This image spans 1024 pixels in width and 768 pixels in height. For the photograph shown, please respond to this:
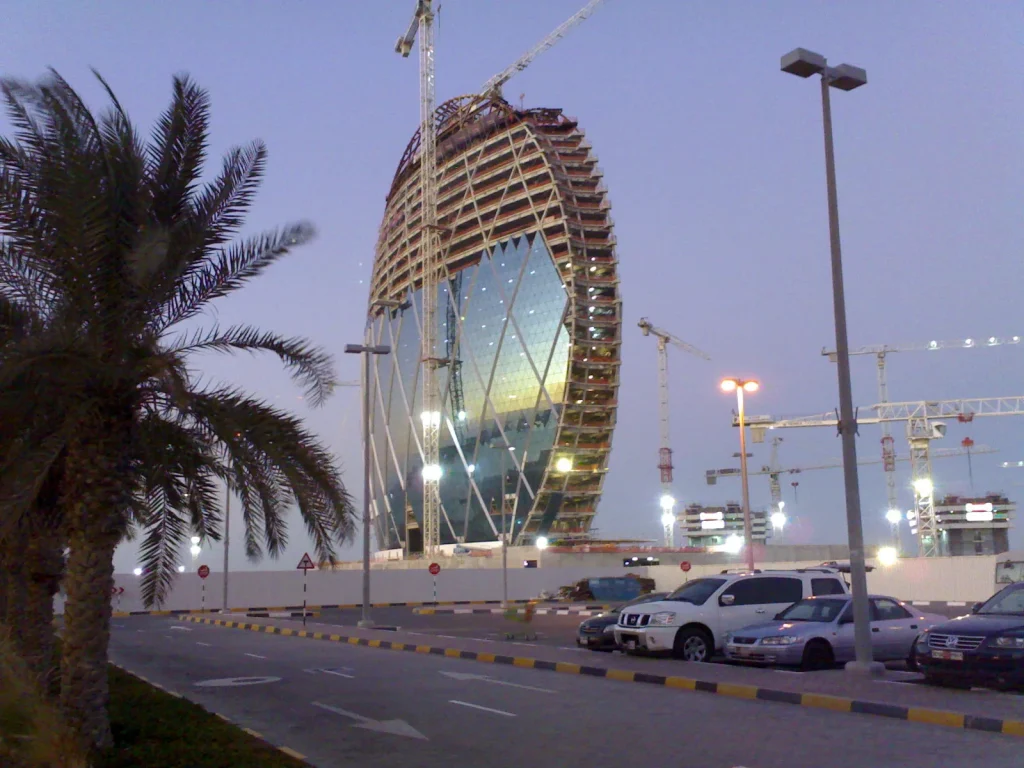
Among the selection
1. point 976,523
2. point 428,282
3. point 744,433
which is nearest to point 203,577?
point 744,433

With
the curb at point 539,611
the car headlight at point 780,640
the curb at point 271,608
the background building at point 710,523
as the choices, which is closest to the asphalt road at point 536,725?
the car headlight at point 780,640

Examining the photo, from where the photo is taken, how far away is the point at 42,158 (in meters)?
9.47

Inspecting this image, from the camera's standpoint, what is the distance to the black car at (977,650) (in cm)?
A: 1225

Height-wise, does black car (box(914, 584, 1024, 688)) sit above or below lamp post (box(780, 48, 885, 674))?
below

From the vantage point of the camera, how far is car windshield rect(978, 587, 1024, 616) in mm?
13617

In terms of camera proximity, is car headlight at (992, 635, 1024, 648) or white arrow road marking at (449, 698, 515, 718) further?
car headlight at (992, 635, 1024, 648)

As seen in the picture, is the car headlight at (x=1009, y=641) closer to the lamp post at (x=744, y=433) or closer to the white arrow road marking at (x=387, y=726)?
the white arrow road marking at (x=387, y=726)

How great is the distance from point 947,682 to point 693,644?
5.38 meters

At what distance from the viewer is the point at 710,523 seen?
173000 mm

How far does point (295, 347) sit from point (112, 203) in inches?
91.7

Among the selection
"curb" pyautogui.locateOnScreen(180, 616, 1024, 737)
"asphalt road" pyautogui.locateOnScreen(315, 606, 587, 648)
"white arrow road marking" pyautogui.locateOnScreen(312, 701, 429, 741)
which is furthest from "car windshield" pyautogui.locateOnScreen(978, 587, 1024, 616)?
"asphalt road" pyautogui.locateOnScreen(315, 606, 587, 648)

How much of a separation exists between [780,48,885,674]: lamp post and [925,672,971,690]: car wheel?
1116 millimetres

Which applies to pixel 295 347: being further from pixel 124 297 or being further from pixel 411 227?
pixel 411 227

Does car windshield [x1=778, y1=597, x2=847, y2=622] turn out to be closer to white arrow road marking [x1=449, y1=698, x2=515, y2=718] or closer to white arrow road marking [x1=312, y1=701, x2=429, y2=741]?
white arrow road marking [x1=449, y1=698, x2=515, y2=718]
